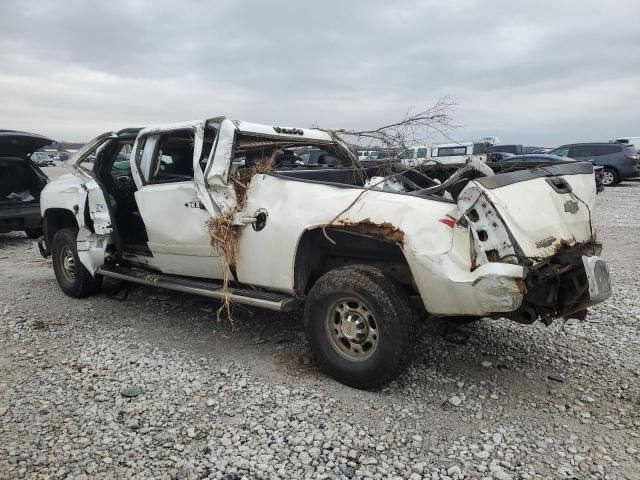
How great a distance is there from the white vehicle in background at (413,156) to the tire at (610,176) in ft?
56.0

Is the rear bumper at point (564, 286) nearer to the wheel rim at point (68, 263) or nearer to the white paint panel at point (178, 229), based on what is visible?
the white paint panel at point (178, 229)

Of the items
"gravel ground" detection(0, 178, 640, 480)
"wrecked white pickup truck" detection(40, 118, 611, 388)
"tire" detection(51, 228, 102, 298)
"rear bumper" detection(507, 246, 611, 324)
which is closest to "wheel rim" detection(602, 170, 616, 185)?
"gravel ground" detection(0, 178, 640, 480)

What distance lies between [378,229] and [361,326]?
2.28 ft

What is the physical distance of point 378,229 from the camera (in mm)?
Answer: 3291

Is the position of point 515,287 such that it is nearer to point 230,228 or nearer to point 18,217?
point 230,228

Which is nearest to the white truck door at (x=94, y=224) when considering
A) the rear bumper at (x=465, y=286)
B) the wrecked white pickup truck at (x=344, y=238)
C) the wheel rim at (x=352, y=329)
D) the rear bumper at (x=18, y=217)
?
the wrecked white pickup truck at (x=344, y=238)

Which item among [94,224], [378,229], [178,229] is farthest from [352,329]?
[94,224]

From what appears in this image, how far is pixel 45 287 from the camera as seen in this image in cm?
639

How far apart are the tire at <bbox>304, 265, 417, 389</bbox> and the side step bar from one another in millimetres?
244

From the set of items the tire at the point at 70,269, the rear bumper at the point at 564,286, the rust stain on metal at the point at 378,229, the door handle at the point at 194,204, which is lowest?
the tire at the point at 70,269

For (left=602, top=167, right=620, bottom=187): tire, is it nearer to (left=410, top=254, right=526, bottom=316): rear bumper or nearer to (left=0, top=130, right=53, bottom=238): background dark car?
(left=0, top=130, right=53, bottom=238): background dark car

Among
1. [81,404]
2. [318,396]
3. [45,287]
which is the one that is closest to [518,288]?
[318,396]

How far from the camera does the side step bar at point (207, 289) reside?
3.76 metres

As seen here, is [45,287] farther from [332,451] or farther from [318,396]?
[332,451]
